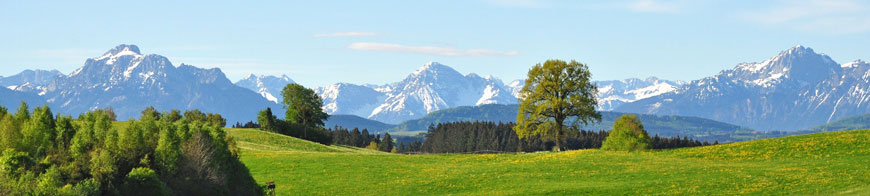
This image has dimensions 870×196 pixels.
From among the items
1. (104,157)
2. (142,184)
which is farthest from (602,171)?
(104,157)

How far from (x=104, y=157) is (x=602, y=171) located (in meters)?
35.5

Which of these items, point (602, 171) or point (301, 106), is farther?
point (301, 106)

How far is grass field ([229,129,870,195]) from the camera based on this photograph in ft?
156

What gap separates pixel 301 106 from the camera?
137250 millimetres

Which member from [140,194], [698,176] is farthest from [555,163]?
[140,194]

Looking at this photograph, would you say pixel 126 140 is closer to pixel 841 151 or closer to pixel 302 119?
pixel 841 151

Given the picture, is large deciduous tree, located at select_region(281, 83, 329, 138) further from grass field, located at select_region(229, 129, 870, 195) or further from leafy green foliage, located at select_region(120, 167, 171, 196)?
leafy green foliage, located at select_region(120, 167, 171, 196)

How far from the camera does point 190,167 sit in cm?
4200

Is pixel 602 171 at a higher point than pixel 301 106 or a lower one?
lower

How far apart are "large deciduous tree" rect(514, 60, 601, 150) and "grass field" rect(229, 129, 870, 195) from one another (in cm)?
952

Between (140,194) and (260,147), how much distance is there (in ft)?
168

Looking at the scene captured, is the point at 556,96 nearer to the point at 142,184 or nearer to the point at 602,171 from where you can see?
the point at 602,171

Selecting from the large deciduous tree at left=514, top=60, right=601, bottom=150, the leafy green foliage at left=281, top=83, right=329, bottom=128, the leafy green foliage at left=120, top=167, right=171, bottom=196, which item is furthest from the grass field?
the leafy green foliage at left=281, top=83, right=329, bottom=128

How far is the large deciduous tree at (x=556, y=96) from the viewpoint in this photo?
82062mm
